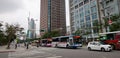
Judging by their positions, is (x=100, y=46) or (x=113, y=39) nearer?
(x=100, y=46)

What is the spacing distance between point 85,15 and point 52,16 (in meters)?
56.0

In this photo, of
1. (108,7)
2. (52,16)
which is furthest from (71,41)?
(52,16)

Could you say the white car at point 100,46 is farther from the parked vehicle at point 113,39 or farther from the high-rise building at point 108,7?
the high-rise building at point 108,7

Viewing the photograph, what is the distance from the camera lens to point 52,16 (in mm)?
127938

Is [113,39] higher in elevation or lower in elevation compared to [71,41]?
higher

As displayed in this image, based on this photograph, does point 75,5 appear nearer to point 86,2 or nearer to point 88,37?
point 86,2

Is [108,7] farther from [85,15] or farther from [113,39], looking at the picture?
[113,39]

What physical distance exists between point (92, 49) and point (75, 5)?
2534 inches

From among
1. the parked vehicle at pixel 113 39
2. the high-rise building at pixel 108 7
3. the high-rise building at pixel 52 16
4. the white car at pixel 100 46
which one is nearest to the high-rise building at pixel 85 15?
the high-rise building at pixel 108 7

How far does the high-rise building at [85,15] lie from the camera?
2553 inches

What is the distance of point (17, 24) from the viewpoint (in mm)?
51000

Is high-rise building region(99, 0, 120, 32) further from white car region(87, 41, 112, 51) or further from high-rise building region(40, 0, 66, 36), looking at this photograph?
high-rise building region(40, 0, 66, 36)

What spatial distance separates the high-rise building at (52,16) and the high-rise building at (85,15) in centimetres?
3231

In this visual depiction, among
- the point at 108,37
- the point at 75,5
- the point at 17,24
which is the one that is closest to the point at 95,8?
the point at 75,5
